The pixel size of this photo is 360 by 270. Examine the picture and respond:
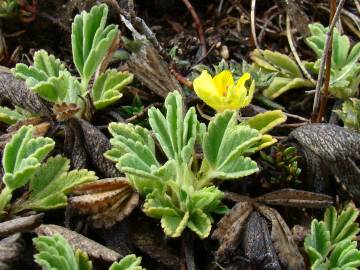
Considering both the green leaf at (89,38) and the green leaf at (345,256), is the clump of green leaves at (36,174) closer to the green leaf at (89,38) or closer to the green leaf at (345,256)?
the green leaf at (89,38)

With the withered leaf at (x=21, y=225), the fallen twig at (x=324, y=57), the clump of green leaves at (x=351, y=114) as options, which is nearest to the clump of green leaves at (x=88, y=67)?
the withered leaf at (x=21, y=225)

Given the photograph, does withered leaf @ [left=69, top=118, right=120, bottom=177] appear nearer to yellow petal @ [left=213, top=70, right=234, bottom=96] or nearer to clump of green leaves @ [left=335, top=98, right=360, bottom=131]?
yellow petal @ [left=213, top=70, right=234, bottom=96]

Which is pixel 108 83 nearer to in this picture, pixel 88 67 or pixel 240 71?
pixel 88 67

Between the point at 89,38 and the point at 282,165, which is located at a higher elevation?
the point at 89,38

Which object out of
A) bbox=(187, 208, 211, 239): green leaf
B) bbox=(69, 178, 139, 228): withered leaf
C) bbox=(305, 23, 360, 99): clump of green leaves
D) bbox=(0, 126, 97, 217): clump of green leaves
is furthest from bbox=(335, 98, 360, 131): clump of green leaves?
bbox=(0, 126, 97, 217): clump of green leaves

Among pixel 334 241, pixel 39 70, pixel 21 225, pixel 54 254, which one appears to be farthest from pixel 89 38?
pixel 334 241

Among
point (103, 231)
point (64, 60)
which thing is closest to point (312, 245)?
point (103, 231)
